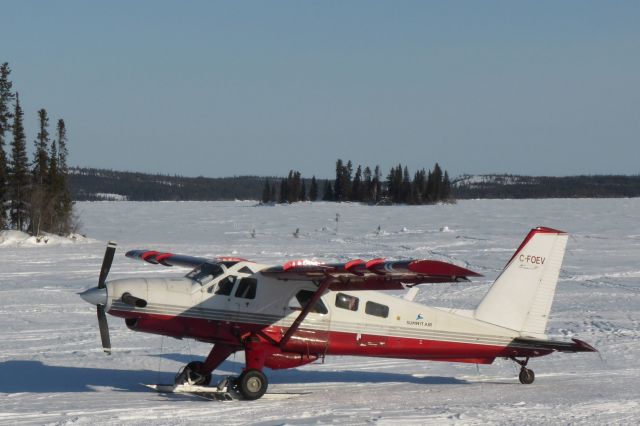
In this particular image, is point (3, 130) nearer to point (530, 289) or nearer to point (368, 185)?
point (530, 289)

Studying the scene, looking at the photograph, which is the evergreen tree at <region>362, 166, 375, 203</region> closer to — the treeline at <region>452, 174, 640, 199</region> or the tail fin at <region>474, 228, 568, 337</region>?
the treeline at <region>452, 174, 640, 199</region>

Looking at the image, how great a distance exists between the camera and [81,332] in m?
17.2

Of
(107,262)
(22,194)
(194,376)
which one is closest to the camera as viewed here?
(107,262)

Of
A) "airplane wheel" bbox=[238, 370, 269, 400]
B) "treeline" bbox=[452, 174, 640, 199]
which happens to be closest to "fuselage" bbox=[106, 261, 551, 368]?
"airplane wheel" bbox=[238, 370, 269, 400]

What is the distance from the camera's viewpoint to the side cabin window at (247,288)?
12164mm

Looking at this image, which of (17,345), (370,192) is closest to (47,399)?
(17,345)

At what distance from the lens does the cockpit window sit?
12.1 m

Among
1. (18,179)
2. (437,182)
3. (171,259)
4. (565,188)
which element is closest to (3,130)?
(18,179)

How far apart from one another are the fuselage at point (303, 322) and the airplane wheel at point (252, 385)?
57 centimetres

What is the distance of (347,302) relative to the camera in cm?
1269

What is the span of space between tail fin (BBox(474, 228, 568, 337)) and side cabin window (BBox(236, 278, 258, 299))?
11.5ft

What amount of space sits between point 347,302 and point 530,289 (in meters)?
2.82

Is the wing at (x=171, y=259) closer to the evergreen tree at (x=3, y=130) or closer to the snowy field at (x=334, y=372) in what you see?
the snowy field at (x=334, y=372)

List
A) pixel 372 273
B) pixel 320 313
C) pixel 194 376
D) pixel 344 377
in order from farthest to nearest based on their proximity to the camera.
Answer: pixel 344 377 < pixel 194 376 < pixel 320 313 < pixel 372 273
